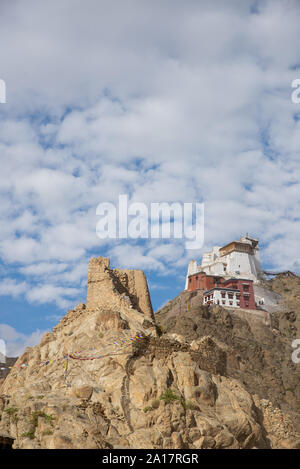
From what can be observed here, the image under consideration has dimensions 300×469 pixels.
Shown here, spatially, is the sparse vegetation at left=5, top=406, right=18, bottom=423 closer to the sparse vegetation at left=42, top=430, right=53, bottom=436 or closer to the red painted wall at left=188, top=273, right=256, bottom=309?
the sparse vegetation at left=42, top=430, right=53, bottom=436

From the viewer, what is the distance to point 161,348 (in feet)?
85.6

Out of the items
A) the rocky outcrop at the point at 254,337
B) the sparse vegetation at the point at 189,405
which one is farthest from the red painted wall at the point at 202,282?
the sparse vegetation at the point at 189,405

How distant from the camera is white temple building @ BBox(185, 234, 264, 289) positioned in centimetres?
10344

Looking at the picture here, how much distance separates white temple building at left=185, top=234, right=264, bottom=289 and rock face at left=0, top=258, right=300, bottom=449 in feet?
236

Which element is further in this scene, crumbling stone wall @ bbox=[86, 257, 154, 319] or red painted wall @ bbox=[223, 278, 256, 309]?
red painted wall @ bbox=[223, 278, 256, 309]

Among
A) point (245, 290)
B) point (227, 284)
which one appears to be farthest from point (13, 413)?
point (227, 284)

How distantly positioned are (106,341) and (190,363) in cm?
458

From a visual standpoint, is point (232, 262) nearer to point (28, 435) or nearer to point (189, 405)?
point (189, 405)

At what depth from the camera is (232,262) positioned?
106 meters

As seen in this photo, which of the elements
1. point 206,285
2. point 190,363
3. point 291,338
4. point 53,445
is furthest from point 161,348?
point 206,285

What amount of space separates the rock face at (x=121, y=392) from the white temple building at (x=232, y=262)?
71.9 m

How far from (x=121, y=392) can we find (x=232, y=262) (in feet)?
278

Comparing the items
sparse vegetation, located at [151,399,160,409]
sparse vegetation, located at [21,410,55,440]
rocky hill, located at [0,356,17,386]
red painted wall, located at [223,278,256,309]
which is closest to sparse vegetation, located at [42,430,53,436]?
sparse vegetation, located at [21,410,55,440]
